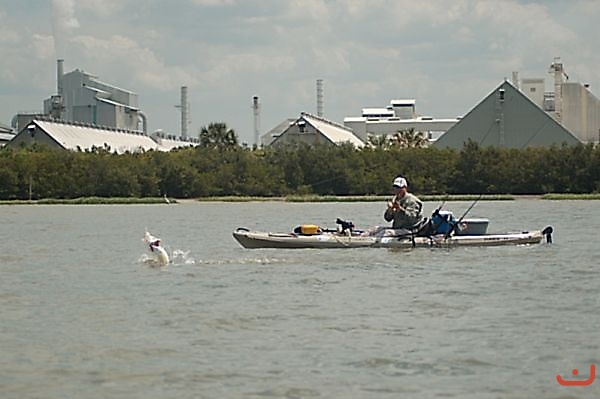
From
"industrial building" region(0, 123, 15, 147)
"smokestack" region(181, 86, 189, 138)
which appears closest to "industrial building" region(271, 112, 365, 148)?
"industrial building" region(0, 123, 15, 147)

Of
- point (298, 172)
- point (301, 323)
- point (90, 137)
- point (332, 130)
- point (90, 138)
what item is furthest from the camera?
point (332, 130)

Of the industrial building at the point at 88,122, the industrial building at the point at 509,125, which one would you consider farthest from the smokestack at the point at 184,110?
the industrial building at the point at 509,125

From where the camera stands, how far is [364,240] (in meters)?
29.8

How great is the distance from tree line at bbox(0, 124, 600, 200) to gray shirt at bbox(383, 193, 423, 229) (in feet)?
187

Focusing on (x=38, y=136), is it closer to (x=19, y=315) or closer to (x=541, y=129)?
(x=541, y=129)

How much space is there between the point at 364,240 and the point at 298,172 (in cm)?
6236

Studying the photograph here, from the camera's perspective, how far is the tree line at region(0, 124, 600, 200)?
8550 centimetres

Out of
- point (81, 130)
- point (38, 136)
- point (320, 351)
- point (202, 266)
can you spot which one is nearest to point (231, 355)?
point (320, 351)

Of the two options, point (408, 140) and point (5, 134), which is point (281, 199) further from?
point (5, 134)

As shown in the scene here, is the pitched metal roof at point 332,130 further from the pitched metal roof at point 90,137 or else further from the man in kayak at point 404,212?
the man in kayak at point 404,212

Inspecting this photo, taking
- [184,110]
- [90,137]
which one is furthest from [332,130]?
[184,110]

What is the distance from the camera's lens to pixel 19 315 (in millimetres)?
20250

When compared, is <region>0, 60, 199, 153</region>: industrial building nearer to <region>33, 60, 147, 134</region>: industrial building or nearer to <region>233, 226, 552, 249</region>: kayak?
<region>33, 60, 147, 134</region>: industrial building

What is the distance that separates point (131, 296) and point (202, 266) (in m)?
6.18
